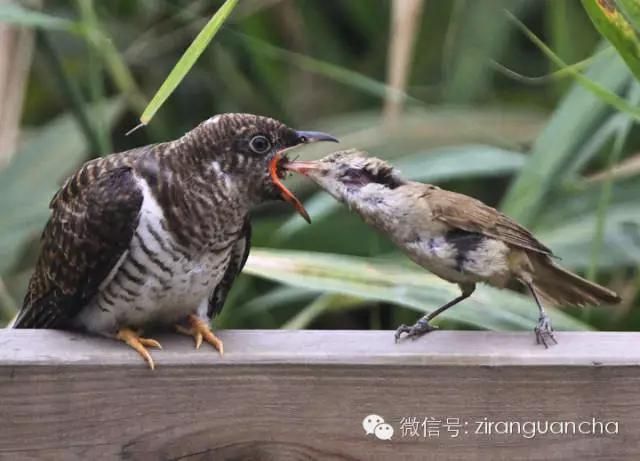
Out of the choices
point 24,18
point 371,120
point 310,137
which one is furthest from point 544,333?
point 371,120

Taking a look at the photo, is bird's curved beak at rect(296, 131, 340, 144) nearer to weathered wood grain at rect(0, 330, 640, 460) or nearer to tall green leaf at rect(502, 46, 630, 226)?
weathered wood grain at rect(0, 330, 640, 460)

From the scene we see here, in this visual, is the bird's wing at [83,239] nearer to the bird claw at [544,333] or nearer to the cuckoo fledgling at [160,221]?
the cuckoo fledgling at [160,221]

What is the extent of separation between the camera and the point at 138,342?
152cm

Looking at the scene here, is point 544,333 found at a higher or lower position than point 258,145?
lower

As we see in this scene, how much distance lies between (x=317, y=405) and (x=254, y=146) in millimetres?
387

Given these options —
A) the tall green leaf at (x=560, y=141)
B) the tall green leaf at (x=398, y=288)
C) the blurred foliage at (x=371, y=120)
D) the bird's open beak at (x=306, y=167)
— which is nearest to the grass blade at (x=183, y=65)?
the bird's open beak at (x=306, y=167)

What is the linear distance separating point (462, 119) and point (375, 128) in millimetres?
176

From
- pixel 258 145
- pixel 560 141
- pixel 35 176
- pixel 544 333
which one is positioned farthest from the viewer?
pixel 35 176

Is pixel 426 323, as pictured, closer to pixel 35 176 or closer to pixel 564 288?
pixel 564 288

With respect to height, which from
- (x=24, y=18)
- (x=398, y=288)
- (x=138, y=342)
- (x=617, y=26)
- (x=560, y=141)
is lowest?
(x=138, y=342)

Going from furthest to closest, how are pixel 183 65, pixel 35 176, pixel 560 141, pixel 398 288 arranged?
pixel 35 176
pixel 560 141
pixel 398 288
pixel 183 65

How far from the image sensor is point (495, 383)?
1.43m

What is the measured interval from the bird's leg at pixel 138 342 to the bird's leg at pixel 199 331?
0.18 ft

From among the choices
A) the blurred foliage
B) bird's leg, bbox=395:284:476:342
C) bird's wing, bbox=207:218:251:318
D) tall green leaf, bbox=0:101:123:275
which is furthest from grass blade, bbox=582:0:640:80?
tall green leaf, bbox=0:101:123:275
